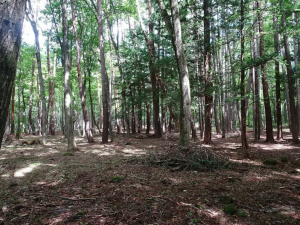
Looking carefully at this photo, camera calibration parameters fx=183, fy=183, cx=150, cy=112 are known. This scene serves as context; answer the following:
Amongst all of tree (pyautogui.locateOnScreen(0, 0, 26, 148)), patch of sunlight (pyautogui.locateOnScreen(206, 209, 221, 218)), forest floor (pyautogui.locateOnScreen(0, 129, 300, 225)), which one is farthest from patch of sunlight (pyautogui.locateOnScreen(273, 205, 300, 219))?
tree (pyautogui.locateOnScreen(0, 0, 26, 148))

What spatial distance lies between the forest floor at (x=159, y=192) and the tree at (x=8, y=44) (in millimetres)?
2269

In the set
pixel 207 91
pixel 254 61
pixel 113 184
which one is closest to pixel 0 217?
pixel 113 184

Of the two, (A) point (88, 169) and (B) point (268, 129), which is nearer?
(A) point (88, 169)

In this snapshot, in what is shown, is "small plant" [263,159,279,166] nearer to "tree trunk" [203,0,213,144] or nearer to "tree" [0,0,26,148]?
"tree trunk" [203,0,213,144]

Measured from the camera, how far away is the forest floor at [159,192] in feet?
10.3

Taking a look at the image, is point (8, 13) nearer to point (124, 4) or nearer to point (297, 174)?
point (297, 174)

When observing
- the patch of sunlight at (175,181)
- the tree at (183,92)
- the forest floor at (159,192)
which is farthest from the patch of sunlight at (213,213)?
the tree at (183,92)

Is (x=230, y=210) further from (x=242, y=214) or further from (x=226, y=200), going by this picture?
(x=226, y=200)

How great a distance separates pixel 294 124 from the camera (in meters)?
11.2

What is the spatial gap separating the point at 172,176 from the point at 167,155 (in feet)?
4.61

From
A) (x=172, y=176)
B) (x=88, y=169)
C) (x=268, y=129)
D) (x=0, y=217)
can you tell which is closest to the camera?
(x=0, y=217)

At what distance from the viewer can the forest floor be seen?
3.13m

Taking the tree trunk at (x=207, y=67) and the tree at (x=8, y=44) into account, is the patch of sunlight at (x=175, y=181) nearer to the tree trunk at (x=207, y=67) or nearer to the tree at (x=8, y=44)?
the tree at (x=8, y=44)

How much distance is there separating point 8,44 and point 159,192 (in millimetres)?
3802
